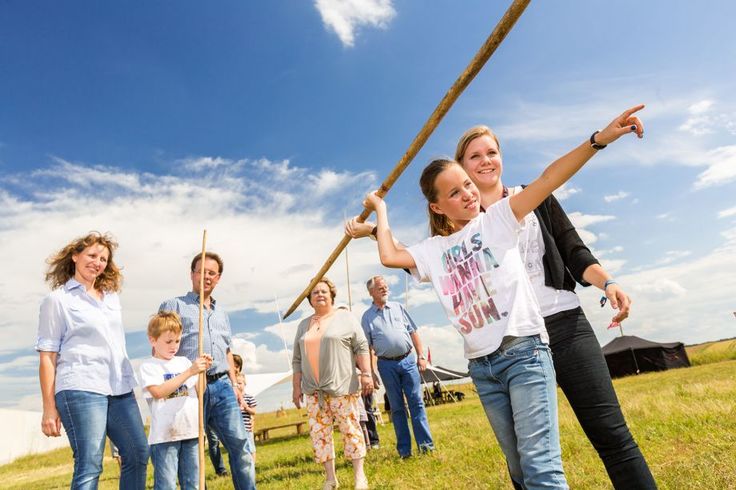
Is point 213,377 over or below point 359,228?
below

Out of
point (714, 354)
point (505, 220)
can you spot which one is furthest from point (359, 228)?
point (714, 354)

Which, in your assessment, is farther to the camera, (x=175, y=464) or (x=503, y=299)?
(x=175, y=464)

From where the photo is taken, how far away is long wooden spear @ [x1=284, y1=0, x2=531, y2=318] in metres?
2.76

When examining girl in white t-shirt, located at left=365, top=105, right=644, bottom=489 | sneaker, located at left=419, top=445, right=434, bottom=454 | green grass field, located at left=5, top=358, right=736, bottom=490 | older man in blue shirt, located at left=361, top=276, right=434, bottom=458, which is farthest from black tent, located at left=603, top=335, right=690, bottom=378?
girl in white t-shirt, located at left=365, top=105, right=644, bottom=489

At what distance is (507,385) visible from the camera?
2.44 metres

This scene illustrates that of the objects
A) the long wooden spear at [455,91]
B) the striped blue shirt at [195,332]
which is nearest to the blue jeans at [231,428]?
the striped blue shirt at [195,332]

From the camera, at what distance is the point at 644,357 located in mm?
33344

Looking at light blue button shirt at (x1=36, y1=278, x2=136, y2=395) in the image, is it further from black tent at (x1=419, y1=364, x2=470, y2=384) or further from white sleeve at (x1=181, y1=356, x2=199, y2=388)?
black tent at (x1=419, y1=364, x2=470, y2=384)

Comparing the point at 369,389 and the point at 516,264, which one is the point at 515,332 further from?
the point at 369,389

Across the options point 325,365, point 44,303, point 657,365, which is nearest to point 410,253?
point 44,303

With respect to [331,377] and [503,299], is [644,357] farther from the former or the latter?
[503,299]

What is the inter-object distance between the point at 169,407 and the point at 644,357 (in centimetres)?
3510

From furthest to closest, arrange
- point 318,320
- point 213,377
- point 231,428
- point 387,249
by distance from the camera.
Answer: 1. point 318,320
2. point 213,377
3. point 231,428
4. point 387,249

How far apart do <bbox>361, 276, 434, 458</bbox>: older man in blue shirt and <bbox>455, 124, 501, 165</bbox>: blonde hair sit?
14.8 ft
